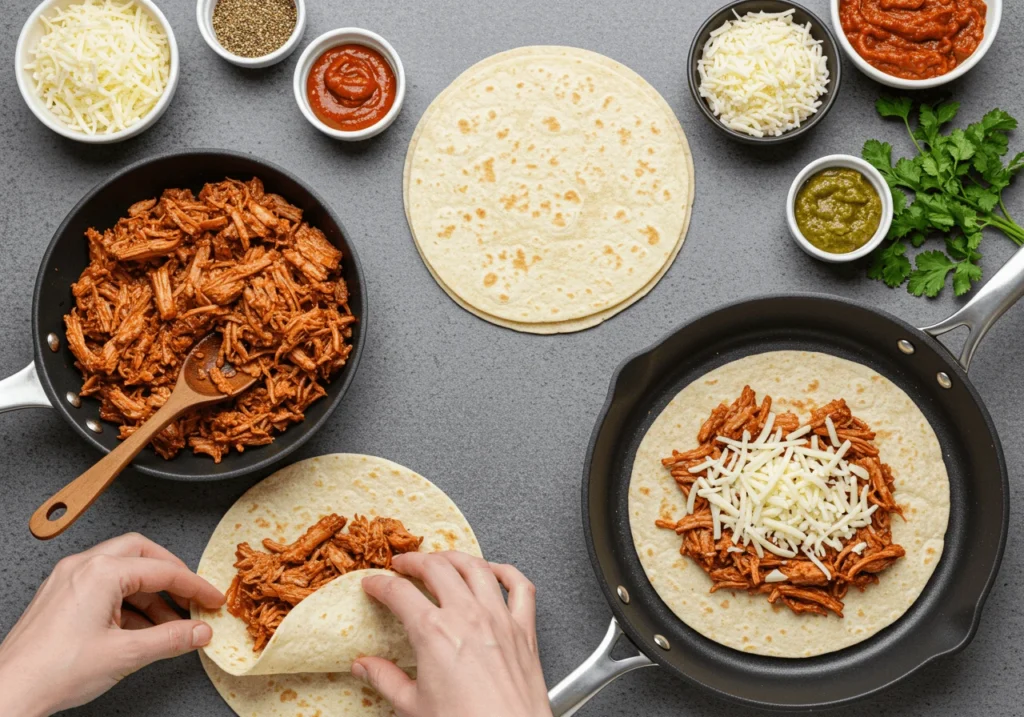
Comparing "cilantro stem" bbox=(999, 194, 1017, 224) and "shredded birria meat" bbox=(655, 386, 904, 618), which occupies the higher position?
"cilantro stem" bbox=(999, 194, 1017, 224)

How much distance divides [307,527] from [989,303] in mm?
2721

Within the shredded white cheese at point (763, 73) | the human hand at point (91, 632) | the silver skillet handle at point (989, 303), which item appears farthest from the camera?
the shredded white cheese at point (763, 73)

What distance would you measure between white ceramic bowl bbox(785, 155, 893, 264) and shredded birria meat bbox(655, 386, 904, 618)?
0.57m

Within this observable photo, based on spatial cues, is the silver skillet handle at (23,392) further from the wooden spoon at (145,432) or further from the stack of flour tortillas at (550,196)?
the stack of flour tortillas at (550,196)

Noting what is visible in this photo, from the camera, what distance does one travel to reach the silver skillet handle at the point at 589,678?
317 centimetres

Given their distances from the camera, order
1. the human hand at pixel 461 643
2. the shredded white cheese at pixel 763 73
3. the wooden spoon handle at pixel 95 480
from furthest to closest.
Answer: the shredded white cheese at pixel 763 73
the wooden spoon handle at pixel 95 480
the human hand at pixel 461 643

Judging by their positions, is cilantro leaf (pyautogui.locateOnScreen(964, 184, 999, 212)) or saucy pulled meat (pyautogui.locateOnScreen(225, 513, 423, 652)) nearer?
saucy pulled meat (pyautogui.locateOnScreen(225, 513, 423, 652))

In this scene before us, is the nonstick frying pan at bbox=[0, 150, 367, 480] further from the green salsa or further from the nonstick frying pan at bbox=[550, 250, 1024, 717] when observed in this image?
the green salsa

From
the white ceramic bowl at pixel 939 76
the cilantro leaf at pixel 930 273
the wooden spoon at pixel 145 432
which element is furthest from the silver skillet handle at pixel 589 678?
the white ceramic bowl at pixel 939 76

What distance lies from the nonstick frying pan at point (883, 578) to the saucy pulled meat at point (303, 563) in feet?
2.67

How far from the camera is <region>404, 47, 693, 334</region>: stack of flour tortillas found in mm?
3545

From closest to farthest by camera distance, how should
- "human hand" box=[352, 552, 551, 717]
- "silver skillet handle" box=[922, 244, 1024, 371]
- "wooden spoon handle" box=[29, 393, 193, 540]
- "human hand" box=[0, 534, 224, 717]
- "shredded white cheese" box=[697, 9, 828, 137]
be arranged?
"human hand" box=[352, 552, 551, 717] < "human hand" box=[0, 534, 224, 717] < "wooden spoon handle" box=[29, 393, 193, 540] < "silver skillet handle" box=[922, 244, 1024, 371] < "shredded white cheese" box=[697, 9, 828, 137]

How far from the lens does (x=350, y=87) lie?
11.6ft

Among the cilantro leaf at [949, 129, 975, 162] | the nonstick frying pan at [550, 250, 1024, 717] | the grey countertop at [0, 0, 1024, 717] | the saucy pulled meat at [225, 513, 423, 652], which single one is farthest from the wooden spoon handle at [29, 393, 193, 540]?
the cilantro leaf at [949, 129, 975, 162]
